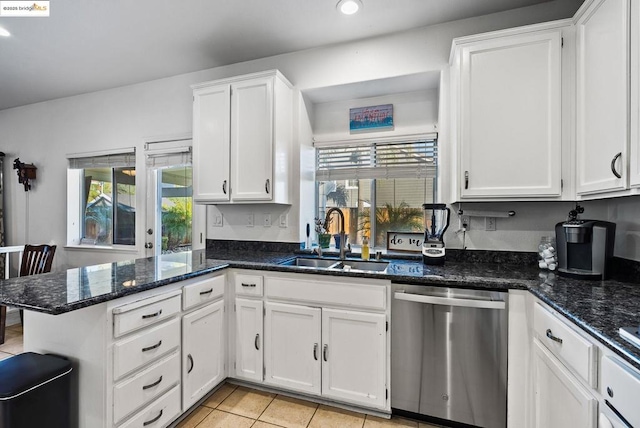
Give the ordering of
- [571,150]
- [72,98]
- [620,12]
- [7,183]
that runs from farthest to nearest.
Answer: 1. [7,183]
2. [72,98]
3. [571,150]
4. [620,12]

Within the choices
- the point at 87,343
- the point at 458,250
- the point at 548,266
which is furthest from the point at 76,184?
the point at 548,266

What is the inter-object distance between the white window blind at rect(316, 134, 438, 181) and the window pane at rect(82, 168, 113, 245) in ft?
8.79

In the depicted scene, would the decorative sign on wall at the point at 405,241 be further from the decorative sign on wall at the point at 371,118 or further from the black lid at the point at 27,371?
the black lid at the point at 27,371

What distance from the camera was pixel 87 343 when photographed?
135cm

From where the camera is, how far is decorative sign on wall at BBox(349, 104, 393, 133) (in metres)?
2.58

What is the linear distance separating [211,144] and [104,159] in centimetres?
187

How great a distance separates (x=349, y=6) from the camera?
6.68ft

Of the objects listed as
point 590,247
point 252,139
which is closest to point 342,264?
point 252,139

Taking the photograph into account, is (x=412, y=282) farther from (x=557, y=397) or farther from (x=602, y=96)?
(x=602, y=96)

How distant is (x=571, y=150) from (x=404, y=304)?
131 centimetres

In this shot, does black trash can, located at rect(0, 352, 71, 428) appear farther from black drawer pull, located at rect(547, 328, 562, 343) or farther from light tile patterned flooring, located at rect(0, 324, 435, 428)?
black drawer pull, located at rect(547, 328, 562, 343)

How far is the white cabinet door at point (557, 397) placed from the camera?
1.01 m

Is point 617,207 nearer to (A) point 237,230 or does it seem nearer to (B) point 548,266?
(B) point 548,266

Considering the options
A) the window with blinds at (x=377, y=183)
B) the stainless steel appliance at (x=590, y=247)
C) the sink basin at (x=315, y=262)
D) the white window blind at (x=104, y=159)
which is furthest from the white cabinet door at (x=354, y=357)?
the white window blind at (x=104, y=159)
